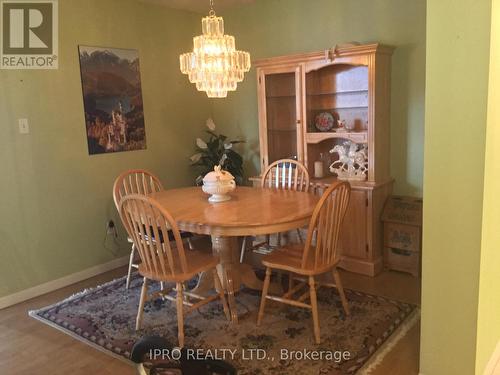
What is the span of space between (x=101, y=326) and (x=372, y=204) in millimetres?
2149

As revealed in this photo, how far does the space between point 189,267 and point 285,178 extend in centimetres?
132

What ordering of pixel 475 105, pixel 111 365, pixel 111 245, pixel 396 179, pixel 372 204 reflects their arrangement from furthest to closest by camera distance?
pixel 111 245 → pixel 396 179 → pixel 372 204 → pixel 111 365 → pixel 475 105

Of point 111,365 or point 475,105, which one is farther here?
point 111,365

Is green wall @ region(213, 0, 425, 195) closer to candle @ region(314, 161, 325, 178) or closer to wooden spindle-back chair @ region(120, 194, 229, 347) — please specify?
candle @ region(314, 161, 325, 178)

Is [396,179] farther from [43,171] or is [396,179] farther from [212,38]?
[43,171]

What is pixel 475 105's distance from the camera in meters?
1.84

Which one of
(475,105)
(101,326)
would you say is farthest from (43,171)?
(475,105)

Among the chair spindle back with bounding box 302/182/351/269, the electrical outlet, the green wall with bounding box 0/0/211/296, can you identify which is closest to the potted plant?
the green wall with bounding box 0/0/211/296

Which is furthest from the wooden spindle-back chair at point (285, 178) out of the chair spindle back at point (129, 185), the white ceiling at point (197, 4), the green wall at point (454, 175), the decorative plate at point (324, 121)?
the white ceiling at point (197, 4)

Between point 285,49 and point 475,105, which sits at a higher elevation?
point 285,49

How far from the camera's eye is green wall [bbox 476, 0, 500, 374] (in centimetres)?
188

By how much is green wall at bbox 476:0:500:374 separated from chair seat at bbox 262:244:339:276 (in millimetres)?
840

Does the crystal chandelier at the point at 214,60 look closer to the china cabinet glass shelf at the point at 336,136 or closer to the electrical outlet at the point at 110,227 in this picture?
the china cabinet glass shelf at the point at 336,136

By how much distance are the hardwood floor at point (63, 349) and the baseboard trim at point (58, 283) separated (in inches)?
2.7
